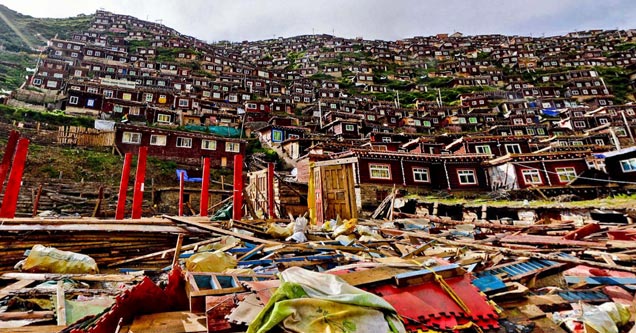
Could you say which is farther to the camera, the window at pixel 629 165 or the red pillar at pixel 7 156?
the window at pixel 629 165

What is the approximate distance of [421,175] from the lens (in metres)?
30.8

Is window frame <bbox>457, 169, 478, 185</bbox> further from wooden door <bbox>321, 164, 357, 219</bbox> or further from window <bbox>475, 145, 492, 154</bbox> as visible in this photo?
wooden door <bbox>321, 164, 357, 219</bbox>

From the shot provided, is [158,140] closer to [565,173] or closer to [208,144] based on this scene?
[208,144]

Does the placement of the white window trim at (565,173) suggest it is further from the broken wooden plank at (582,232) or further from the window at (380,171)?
the broken wooden plank at (582,232)

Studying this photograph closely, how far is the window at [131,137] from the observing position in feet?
106

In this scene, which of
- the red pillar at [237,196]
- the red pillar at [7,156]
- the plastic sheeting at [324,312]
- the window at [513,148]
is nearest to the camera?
the plastic sheeting at [324,312]

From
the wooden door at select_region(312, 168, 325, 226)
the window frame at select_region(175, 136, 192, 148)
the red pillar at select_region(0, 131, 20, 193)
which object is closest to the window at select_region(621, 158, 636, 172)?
the wooden door at select_region(312, 168, 325, 226)

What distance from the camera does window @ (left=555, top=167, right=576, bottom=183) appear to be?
29047 millimetres

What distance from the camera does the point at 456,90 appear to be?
8031 cm

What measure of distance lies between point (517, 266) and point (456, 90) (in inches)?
3362

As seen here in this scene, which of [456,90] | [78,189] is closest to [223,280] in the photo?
[78,189]

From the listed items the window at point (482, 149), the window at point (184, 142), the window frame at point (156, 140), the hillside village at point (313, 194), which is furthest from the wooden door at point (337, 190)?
the window at point (482, 149)

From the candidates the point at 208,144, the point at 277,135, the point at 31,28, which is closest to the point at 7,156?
the point at 208,144

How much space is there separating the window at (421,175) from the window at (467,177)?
3491mm
